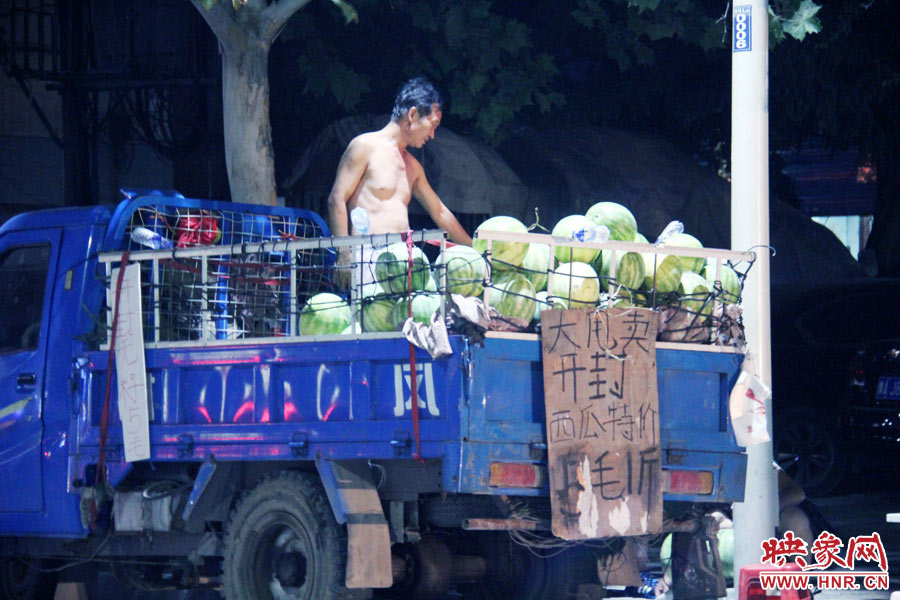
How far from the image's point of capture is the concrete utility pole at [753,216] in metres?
8.01

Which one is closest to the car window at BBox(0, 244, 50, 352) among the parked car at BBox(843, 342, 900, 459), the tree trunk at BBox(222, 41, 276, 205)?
the tree trunk at BBox(222, 41, 276, 205)

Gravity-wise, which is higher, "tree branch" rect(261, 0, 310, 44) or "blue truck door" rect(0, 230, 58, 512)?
"tree branch" rect(261, 0, 310, 44)

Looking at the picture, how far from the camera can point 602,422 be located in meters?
6.18

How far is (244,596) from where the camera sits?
657 cm

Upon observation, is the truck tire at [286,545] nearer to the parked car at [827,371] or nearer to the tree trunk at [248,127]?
the tree trunk at [248,127]

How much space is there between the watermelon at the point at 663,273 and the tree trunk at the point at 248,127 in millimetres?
4301

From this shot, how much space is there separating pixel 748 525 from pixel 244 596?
9.85 feet

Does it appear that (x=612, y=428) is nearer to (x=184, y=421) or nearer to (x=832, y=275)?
(x=184, y=421)

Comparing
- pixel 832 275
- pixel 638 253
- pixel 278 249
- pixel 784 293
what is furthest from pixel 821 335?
pixel 278 249

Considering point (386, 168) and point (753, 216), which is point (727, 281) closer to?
point (753, 216)

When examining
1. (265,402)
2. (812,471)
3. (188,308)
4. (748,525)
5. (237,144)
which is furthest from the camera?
(812,471)

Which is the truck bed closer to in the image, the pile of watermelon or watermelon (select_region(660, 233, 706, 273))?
the pile of watermelon

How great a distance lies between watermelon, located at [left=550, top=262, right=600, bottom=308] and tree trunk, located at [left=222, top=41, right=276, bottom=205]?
4360 mm

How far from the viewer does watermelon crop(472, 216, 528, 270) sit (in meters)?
6.21
